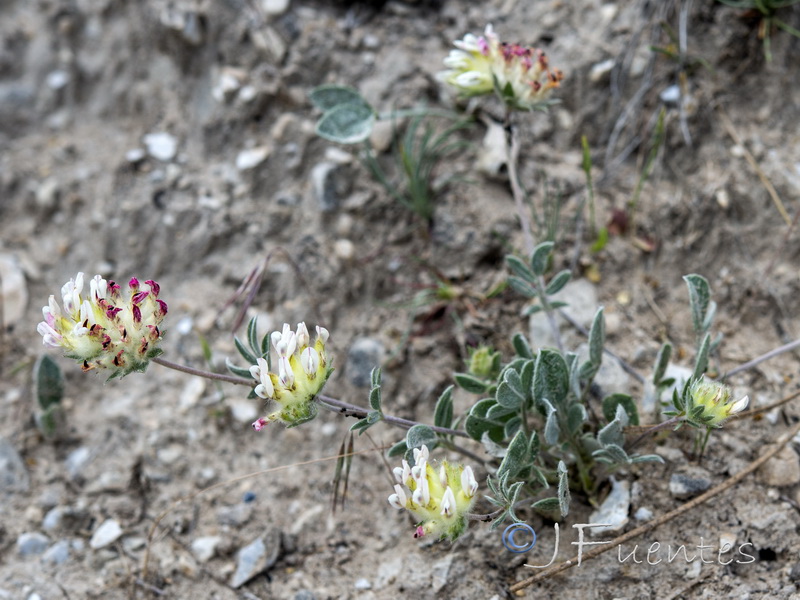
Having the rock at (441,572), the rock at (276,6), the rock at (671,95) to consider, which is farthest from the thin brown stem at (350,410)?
the rock at (276,6)

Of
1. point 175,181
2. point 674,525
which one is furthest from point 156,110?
point 674,525

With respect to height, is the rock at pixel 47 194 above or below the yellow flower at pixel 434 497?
below

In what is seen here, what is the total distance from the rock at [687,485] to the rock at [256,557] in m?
1.38

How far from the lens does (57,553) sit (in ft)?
9.30

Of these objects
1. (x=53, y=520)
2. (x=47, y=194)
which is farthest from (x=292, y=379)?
(x=47, y=194)

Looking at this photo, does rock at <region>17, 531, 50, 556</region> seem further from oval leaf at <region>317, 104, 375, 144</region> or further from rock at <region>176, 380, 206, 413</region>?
oval leaf at <region>317, 104, 375, 144</region>

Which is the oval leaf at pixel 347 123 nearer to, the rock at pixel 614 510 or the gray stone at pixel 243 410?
the gray stone at pixel 243 410

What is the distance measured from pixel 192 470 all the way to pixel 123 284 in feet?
3.42

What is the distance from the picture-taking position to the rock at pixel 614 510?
244 centimetres

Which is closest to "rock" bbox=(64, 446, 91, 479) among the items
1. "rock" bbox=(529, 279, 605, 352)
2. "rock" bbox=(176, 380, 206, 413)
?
"rock" bbox=(176, 380, 206, 413)

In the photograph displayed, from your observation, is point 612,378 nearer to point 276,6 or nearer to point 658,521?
point 658,521

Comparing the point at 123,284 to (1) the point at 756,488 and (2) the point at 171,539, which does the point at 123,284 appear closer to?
(2) the point at 171,539

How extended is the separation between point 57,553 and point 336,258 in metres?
1.59

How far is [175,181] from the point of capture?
12.3 ft
